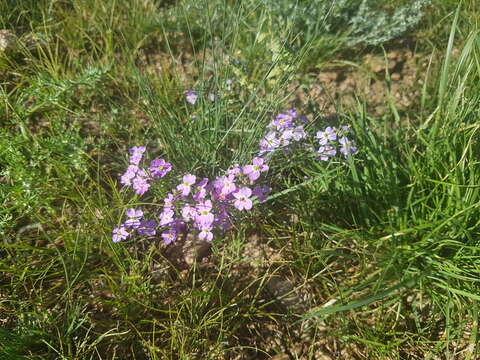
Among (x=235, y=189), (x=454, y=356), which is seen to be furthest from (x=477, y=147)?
(x=235, y=189)

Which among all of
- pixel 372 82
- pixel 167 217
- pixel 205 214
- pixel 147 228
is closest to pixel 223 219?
pixel 205 214

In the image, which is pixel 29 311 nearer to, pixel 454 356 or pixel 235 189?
pixel 235 189

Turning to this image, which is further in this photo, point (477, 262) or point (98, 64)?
point (98, 64)

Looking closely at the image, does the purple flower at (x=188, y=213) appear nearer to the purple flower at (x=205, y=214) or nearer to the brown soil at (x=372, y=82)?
the purple flower at (x=205, y=214)

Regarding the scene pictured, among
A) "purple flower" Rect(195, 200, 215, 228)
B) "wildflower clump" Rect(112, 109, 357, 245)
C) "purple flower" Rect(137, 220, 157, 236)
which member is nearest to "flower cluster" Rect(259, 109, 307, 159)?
"wildflower clump" Rect(112, 109, 357, 245)

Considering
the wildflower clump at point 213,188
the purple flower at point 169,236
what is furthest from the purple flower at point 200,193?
the purple flower at point 169,236

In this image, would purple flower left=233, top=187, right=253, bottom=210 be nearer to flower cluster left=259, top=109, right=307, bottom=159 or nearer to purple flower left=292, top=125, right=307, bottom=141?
flower cluster left=259, top=109, right=307, bottom=159

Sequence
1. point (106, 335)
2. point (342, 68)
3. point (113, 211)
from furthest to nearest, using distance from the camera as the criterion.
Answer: point (342, 68), point (113, 211), point (106, 335)

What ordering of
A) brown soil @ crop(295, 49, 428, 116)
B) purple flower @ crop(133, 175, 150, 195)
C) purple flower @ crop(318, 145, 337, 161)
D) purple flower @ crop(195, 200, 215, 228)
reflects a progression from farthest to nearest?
brown soil @ crop(295, 49, 428, 116) < purple flower @ crop(318, 145, 337, 161) < purple flower @ crop(133, 175, 150, 195) < purple flower @ crop(195, 200, 215, 228)
